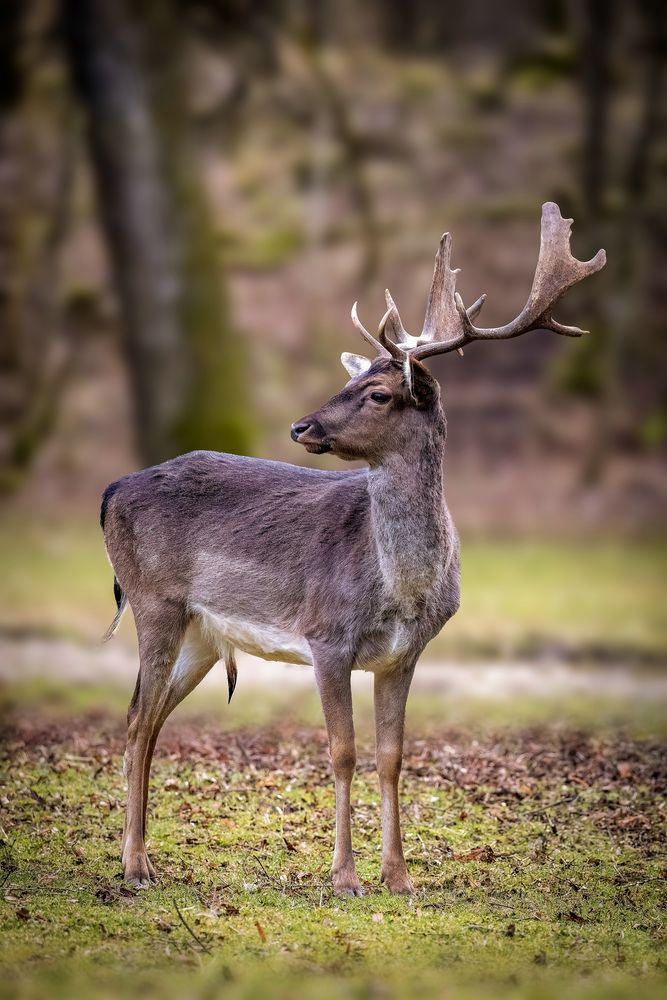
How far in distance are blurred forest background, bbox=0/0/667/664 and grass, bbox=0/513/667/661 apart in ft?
0.20

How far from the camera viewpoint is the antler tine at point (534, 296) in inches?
218

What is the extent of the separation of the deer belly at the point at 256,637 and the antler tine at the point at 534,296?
1308 mm

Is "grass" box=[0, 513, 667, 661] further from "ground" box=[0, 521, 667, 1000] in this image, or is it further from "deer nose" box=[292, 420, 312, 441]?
"deer nose" box=[292, 420, 312, 441]

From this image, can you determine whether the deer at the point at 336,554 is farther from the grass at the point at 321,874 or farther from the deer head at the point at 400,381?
the grass at the point at 321,874

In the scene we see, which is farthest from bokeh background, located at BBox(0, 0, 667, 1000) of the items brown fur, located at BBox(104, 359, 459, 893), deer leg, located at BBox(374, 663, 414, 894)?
brown fur, located at BBox(104, 359, 459, 893)

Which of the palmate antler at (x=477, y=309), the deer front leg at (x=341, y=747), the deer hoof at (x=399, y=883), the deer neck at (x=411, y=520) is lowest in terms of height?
the deer hoof at (x=399, y=883)

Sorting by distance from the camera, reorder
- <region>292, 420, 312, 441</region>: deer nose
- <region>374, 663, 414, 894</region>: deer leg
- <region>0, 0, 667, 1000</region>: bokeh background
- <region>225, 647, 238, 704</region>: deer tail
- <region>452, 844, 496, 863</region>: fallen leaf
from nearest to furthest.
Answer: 1. <region>0, 0, 667, 1000</region>: bokeh background
2. <region>292, 420, 312, 441</region>: deer nose
3. <region>374, 663, 414, 894</region>: deer leg
4. <region>452, 844, 496, 863</region>: fallen leaf
5. <region>225, 647, 238, 704</region>: deer tail

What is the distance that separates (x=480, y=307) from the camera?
5680 mm

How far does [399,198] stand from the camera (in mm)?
22297

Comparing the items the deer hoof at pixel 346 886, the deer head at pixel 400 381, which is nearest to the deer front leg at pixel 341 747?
the deer hoof at pixel 346 886

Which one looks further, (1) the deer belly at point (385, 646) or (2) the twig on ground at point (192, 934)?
(1) the deer belly at point (385, 646)

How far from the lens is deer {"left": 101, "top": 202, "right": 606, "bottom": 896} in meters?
5.47

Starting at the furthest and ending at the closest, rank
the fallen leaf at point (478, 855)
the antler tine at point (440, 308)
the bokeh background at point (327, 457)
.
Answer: the fallen leaf at point (478, 855)
the antler tine at point (440, 308)
the bokeh background at point (327, 457)

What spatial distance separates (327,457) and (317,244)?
3.79 m
